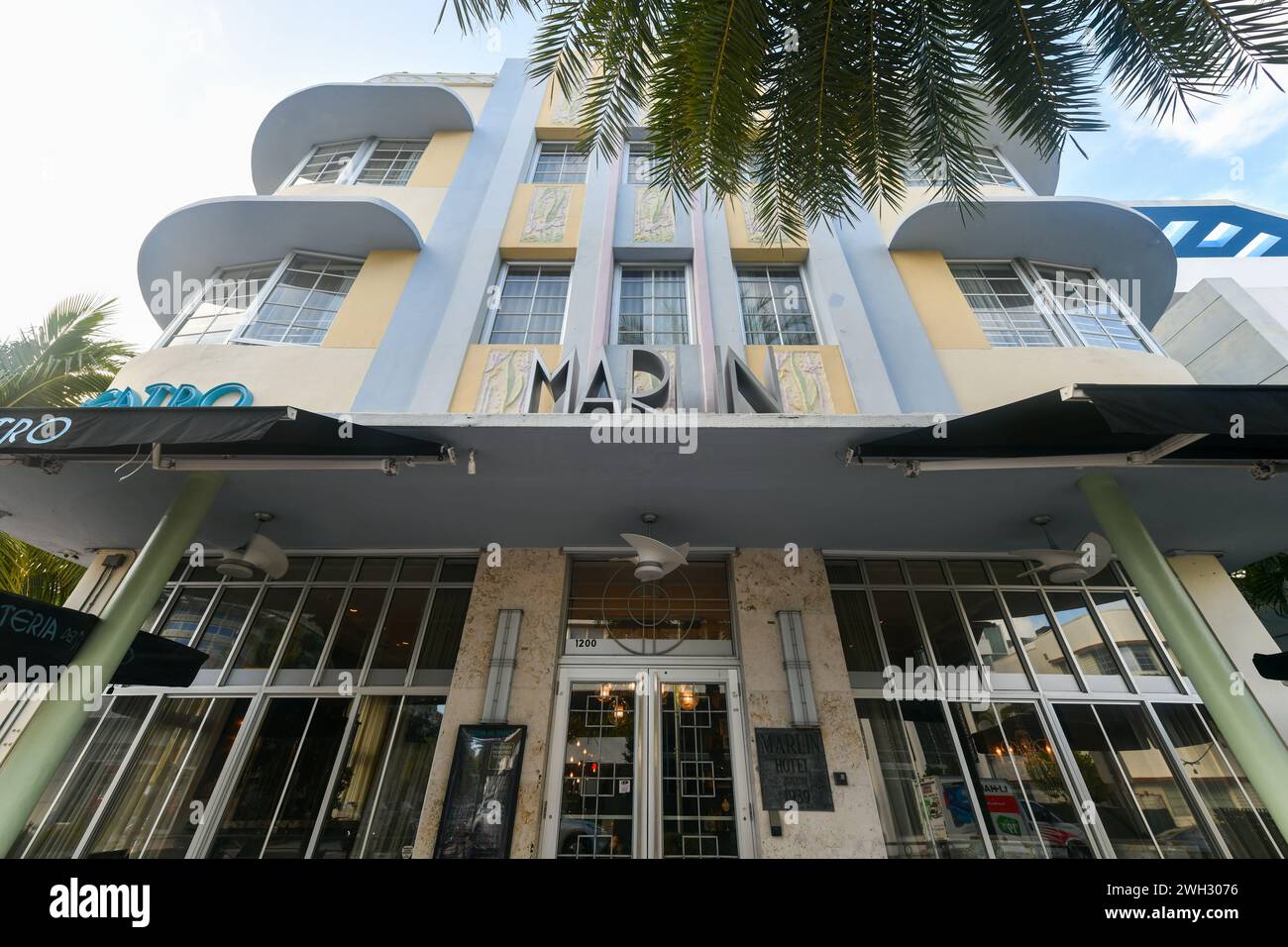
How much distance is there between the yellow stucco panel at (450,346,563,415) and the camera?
6.86 metres

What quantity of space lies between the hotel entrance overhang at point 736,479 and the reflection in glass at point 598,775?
1.86 meters

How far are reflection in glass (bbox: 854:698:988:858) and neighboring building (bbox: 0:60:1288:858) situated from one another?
0.13 feet

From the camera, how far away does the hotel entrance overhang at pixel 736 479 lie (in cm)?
451

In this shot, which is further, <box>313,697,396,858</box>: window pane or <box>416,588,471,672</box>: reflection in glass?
<box>416,588,471,672</box>: reflection in glass

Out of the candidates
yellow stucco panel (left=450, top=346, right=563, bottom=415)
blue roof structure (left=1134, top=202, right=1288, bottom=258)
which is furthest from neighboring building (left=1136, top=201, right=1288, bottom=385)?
yellow stucco panel (left=450, top=346, right=563, bottom=415)

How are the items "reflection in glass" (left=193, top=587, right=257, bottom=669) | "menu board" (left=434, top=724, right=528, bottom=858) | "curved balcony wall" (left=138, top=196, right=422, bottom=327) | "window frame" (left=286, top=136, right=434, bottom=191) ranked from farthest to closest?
1. "window frame" (left=286, top=136, right=434, bottom=191)
2. "curved balcony wall" (left=138, top=196, right=422, bottom=327)
3. "reflection in glass" (left=193, top=587, right=257, bottom=669)
4. "menu board" (left=434, top=724, right=528, bottom=858)

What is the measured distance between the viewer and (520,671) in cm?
613

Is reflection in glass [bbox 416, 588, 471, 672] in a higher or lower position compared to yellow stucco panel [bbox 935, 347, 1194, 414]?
lower

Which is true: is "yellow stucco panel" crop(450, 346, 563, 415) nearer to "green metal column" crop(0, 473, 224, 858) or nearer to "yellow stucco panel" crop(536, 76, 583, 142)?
"green metal column" crop(0, 473, 224, 858)

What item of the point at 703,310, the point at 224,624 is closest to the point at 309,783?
the point at 224,624

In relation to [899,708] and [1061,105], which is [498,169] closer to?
[1061,105]

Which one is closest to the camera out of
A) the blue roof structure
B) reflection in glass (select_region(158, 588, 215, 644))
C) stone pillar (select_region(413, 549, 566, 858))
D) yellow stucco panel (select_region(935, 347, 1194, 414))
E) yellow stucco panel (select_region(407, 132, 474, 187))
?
stone pillar (select_region(413, 549, 566, 858))

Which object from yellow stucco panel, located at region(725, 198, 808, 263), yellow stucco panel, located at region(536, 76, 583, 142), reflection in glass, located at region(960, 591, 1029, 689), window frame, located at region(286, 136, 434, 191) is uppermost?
yellow stucco panel, located at region(536, 76, 583, 142)
